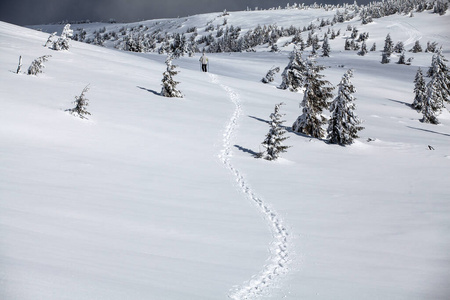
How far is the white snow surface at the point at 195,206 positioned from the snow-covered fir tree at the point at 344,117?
0.81 meters

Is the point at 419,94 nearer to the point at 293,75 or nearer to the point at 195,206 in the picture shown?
the point at 293,75

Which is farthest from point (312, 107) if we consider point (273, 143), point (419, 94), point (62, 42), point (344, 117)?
point (62, 42)

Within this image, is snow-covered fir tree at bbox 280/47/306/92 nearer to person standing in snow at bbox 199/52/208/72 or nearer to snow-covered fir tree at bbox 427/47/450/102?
person standing in snow at bbox 199/52/208/72

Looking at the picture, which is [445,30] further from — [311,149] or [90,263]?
[90,263]

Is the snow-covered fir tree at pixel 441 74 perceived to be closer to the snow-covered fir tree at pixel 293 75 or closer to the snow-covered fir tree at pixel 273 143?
the snow-covered fir tree at pixel 293 75

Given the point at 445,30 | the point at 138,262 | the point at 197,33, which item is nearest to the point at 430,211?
the point at 138,262

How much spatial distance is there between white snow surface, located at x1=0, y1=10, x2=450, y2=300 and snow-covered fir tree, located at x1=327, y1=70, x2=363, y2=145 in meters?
0.81

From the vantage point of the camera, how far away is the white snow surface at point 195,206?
5422 mm

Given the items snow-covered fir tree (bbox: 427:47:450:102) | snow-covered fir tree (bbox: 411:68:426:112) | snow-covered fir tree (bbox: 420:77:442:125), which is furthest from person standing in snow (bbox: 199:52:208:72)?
snow-covered fir tree (bbox: 427:47:450:102)

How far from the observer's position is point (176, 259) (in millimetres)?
6125

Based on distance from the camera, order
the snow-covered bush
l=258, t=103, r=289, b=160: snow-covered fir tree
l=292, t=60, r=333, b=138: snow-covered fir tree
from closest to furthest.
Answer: l=258, t=103, r=289, b=160: snow-covered fir tree, l=292, t=60, r=333, b=138: snow-covered fir tree, the snow-covered bush

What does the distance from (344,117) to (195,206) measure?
40.5 feet

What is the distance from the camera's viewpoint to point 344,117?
18.6 meters

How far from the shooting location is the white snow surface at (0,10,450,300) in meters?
5.42
